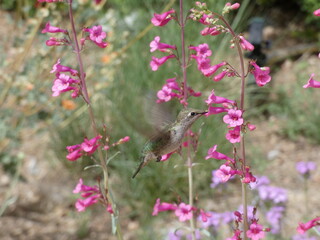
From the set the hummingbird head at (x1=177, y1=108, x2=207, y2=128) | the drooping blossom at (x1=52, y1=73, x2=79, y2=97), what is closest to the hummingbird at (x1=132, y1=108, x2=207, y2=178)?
the hummingbird head at (x1=177, y1=108, x2=207, y2=128)

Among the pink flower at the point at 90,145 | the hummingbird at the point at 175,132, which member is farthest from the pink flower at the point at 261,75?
the pink flower at the point at 90,145

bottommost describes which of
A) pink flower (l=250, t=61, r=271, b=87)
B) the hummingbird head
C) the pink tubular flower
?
the pink tubular flower

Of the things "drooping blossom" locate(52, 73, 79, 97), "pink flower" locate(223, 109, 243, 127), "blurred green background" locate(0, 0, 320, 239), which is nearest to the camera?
"pink flower" locate(223, 109, 243, 127)

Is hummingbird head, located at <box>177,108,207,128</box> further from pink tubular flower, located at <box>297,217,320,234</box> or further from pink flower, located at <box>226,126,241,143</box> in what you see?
pink tubular flower, located at <box>297,217,320,234</box>

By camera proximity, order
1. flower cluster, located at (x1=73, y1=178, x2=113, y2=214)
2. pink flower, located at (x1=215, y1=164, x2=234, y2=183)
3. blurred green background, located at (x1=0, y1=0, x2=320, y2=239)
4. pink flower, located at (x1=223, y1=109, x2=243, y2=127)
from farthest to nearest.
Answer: blurred green background, located at (x1=0, y1=0, x2=320, y2=239) → flower cluster, located at (x1=73, y1=178, x2=113, y2=214) → pink flower, located at (x1=215, y1=164, x2=234, y2=183) → pink flower, located at (x1=223, y1=109, x2=243, y2=127)

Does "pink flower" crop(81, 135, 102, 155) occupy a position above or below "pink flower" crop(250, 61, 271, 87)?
below

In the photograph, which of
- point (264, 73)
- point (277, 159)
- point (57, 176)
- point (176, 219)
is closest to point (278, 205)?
point (176, 219)

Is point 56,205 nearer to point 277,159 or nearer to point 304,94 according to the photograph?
point 277,159
